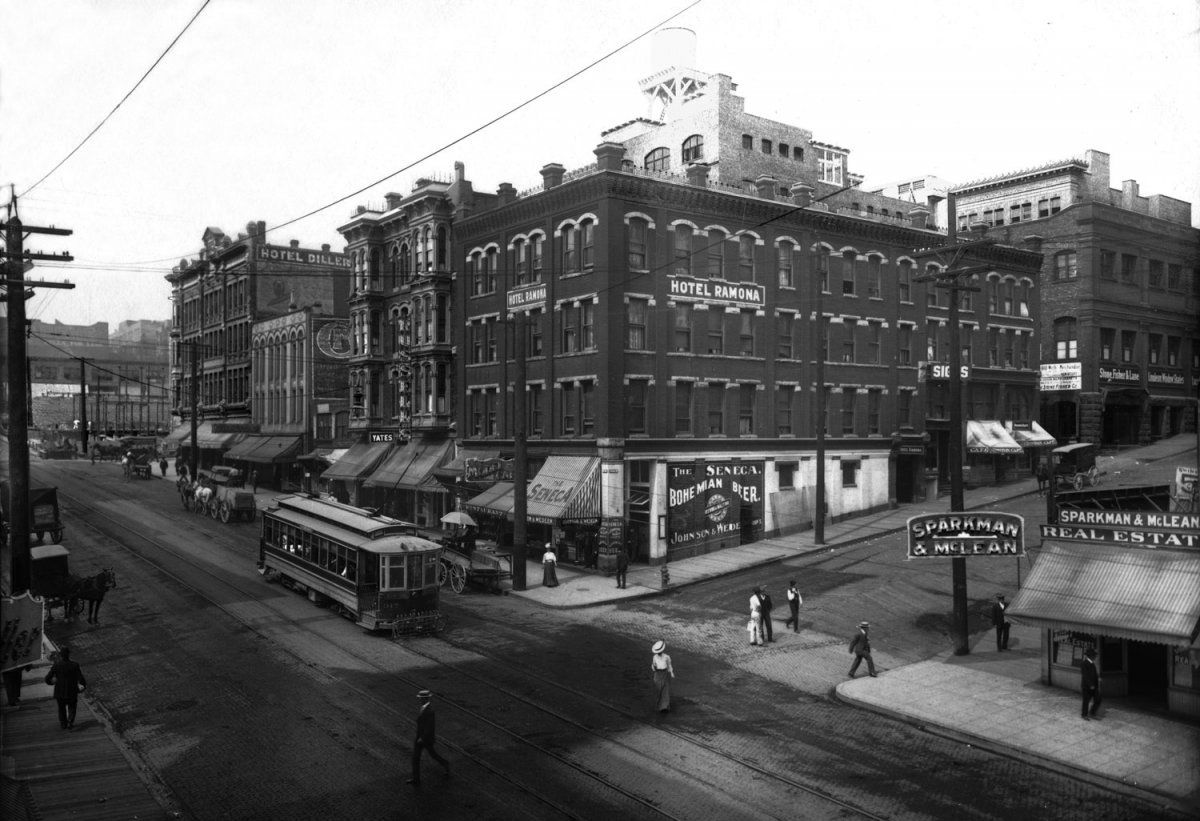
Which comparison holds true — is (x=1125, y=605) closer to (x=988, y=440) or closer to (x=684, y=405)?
(x=684, y=405)

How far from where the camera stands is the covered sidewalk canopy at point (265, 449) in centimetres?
5847

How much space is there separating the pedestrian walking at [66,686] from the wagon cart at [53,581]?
34.2 feet

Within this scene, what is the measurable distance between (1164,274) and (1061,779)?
5074 centimetres

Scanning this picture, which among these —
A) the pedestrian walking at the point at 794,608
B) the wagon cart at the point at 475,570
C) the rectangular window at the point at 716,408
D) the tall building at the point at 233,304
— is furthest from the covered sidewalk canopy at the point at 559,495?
the tall building at the point at 233,304

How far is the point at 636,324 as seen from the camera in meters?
36.7

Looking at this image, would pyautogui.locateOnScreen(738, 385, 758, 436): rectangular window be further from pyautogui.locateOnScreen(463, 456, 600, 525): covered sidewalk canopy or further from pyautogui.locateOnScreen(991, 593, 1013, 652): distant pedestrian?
pyautogui.locateOnScreen(991, 593, 1013, 652): distant pedestrian

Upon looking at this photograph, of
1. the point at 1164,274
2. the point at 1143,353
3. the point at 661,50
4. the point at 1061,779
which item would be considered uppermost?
the point at 661,50

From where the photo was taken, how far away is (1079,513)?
20.0m

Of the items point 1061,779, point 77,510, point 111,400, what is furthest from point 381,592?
point 111,400

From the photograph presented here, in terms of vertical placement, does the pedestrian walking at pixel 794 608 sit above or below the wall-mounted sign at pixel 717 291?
below

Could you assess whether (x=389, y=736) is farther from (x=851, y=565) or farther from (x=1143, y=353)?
(x=1143, y=353)

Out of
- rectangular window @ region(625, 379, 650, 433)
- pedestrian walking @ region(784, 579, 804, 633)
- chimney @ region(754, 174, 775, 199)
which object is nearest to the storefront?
pedestrian walking @ region(784, 579, 804, 633)

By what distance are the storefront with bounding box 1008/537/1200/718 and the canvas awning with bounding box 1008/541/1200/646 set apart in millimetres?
19

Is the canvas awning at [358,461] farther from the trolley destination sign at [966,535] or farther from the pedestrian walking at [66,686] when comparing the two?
the trolley destination sign at [966,535]
